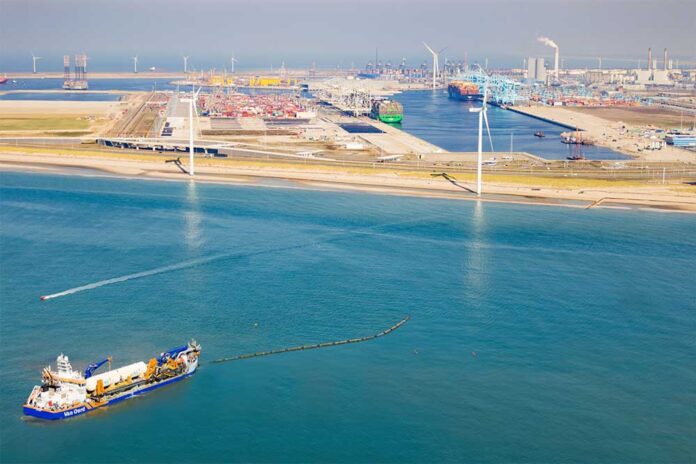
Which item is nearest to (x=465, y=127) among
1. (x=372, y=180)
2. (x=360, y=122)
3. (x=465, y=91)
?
(x=360, y=122)

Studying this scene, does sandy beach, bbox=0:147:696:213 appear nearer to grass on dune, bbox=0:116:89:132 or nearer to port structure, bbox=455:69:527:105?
grass on dune, bbox=0:116:89:132

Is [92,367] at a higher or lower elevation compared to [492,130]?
lower

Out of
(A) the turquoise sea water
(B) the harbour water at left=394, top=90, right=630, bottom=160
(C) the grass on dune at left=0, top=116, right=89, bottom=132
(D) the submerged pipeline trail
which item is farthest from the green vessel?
(D) the submerged pipeline trail

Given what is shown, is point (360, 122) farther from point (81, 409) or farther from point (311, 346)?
point (81, 409)

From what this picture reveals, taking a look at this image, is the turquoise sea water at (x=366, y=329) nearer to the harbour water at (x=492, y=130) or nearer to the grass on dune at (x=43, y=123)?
the harbour water at (x=492, y=130)

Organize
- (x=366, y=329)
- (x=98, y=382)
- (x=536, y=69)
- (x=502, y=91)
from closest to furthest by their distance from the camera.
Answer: (x=98, y=382), (x=366, y=329), (x=502, y=91), (x=536, y=69)

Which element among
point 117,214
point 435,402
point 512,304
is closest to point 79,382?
point 435,402

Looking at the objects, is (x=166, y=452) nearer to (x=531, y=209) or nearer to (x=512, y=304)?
(x=512, y=304)
